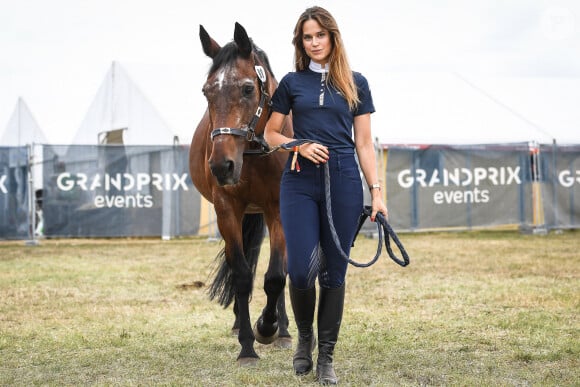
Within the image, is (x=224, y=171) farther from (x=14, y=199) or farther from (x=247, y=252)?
(x=14, y=199)

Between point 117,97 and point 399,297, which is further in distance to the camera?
point 117,97

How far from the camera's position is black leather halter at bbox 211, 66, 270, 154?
4.33 metres

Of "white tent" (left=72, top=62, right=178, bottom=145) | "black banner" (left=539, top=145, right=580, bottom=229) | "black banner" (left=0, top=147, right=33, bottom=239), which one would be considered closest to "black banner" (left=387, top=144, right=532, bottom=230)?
"black banner" (left=539, top=145, right=580, bottom=229)

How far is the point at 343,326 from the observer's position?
602 cm

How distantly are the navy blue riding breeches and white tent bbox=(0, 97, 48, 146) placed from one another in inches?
789

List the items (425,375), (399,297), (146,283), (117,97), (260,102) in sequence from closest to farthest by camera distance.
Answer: (425,375) < (260,102) < (399,297) < (146,283) < (117,97)

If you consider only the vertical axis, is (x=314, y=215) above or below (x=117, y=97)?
below

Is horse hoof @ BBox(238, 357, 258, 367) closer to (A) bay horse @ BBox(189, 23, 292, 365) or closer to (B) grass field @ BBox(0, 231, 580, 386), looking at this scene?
(A) bay horse @ BBox(189, 23, 292, 365)

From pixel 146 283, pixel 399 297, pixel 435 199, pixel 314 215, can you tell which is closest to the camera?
pixel 314 215

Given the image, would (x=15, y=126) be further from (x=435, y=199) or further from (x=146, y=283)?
(x=146, y=283)

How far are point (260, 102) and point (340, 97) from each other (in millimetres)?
795

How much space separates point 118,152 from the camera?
15.6m

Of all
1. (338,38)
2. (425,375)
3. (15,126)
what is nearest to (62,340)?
(425,375)

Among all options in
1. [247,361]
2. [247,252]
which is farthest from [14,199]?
[247,361]
